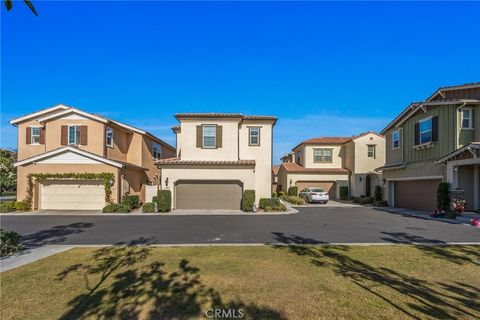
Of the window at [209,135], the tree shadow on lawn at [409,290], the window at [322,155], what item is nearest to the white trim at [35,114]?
the window at [209,135]

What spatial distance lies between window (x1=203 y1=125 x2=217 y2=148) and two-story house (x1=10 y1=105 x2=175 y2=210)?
6.13 meters

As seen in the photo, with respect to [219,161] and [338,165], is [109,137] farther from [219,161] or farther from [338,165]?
[338,165]

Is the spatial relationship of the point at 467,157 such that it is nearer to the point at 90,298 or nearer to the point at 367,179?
the point at 367,179

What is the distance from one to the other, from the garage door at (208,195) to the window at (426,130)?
42.8ft

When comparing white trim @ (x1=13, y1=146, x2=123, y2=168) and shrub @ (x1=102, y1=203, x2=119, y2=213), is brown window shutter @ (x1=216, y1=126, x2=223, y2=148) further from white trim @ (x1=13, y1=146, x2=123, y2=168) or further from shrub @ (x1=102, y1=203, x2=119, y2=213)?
shrub @ (x1=102, y1=203, x2=119, y2=213)

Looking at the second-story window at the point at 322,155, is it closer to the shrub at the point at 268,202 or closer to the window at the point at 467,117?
the shrub at the point at 268,202

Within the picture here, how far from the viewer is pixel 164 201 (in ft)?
59.1

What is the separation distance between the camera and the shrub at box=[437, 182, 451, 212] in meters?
15.3

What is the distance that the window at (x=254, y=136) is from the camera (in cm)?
2116

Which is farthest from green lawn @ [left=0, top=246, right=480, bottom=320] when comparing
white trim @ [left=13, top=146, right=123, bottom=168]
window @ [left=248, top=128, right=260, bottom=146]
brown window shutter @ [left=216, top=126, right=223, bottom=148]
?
window @ [left=248, top=128, right=260, bottom=146]

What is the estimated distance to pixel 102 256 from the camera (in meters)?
7.40

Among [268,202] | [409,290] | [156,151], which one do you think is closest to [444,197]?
[268,202]

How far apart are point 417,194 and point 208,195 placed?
1488cm

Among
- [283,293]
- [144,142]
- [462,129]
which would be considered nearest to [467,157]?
[462,129]
